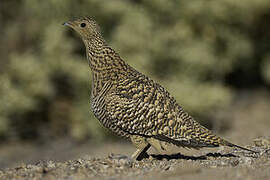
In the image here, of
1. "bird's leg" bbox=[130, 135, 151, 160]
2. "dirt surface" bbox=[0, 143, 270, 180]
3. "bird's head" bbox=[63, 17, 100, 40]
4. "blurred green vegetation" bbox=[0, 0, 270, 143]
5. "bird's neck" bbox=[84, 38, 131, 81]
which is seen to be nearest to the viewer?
"dirt surface" bbox=[0, 143, 270, 180]

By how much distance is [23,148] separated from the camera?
16.6m

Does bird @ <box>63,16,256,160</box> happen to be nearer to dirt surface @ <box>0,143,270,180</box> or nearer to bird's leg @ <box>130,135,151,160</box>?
bird's leg @ <box>130,135,151,160</box>

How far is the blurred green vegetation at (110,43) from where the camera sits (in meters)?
16.1

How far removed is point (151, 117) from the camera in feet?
20.1

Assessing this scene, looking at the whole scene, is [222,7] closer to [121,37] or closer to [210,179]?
[121,37]

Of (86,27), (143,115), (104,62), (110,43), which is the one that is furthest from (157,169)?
(110,43)

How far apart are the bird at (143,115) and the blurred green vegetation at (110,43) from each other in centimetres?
920

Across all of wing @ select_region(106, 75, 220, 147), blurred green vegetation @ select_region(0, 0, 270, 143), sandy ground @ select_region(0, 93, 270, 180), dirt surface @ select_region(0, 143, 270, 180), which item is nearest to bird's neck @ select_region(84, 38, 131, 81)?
wing @ select_region(106, 75, 220, 147)

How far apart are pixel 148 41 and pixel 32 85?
4.81 metres

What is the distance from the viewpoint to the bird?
611cm

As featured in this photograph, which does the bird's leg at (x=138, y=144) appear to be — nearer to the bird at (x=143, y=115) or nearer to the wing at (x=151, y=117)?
the bird at (x=143, y=115)

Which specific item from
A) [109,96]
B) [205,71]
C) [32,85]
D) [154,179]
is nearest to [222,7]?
[205,71]

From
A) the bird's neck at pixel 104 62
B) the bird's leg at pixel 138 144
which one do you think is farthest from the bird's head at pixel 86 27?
the bird's leg at pixel 138 144

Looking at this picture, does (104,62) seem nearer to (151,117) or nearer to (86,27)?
(86,27)
